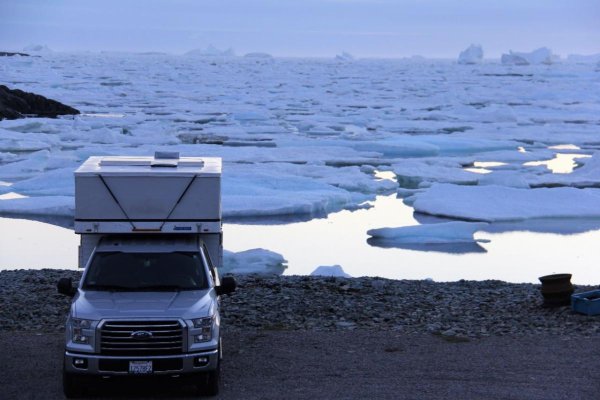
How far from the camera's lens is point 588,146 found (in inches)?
1625

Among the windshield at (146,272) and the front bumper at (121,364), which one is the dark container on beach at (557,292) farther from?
the front bumper at (121,364)

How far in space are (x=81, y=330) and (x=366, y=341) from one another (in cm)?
433

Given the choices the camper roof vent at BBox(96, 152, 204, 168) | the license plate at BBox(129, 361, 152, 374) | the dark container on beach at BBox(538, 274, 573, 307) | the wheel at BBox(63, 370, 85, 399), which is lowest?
the dark container on beach at BBox(538, 274, 573, 307)

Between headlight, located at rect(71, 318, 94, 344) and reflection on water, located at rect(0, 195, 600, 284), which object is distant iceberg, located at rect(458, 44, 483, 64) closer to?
reflection on water, located at rect(0, 195, 600, 284)

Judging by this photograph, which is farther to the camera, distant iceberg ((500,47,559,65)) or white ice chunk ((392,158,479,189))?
distant iceberg ((500,47,559,65))

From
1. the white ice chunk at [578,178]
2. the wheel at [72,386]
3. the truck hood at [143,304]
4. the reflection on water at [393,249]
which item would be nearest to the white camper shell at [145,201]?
the truck hood at [143,304]

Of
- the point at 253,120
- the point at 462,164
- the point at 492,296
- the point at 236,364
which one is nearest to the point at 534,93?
the point at 253,120

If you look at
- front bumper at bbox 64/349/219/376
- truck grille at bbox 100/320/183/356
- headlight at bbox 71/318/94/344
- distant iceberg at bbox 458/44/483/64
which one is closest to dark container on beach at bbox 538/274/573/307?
front bumper at bbox 64/349/219/376

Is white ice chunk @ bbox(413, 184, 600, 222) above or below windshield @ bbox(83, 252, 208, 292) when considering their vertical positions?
below

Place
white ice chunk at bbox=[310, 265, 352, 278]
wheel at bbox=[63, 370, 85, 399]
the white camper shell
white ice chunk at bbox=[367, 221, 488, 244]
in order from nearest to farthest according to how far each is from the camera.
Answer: wheel at bbox=[63, 370, 85, 399], the white camper shell, white ice chunk at bbox=[310, 265, 352, 278], white ice chunk at bbox=[367, 221, 488, 244]

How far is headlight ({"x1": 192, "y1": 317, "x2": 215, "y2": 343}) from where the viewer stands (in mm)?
8883

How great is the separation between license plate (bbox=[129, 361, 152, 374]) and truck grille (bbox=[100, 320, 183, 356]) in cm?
8

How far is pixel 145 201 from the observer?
998 centimetres

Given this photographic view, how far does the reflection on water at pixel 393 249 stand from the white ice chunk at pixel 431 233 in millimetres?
196
